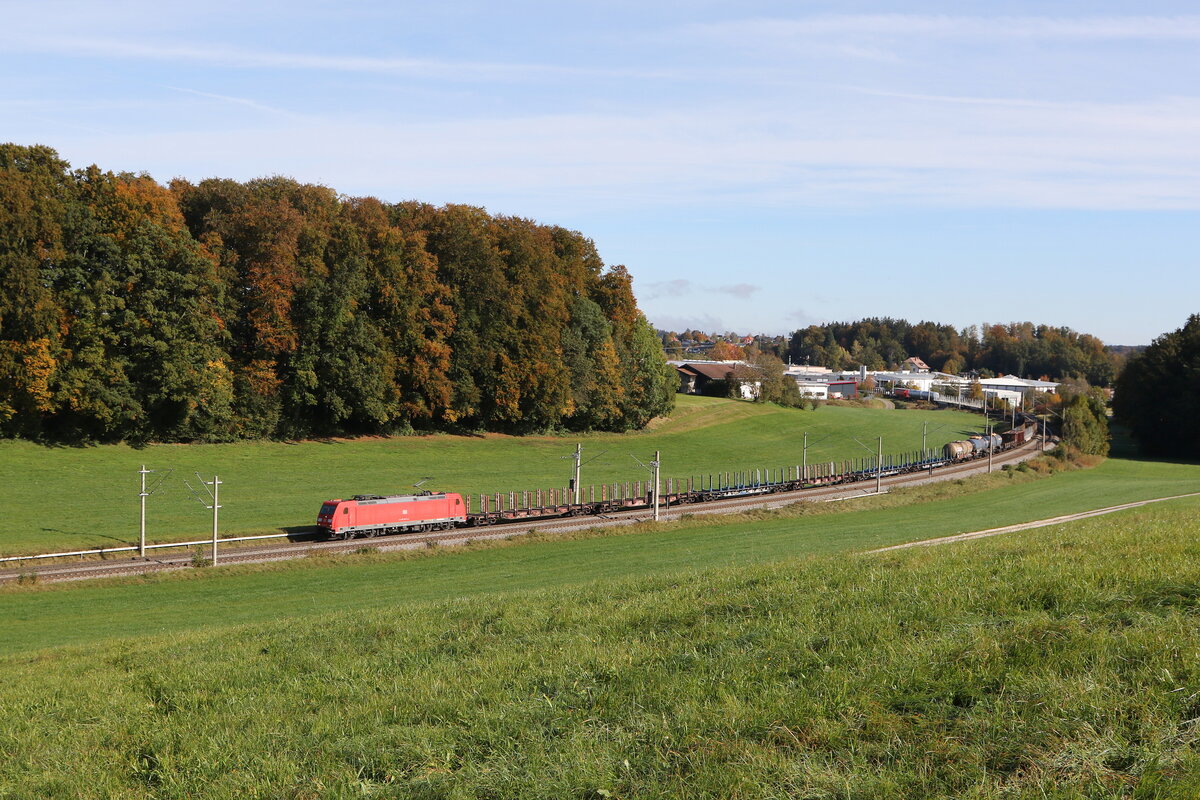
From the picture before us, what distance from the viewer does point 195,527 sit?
46188 mm

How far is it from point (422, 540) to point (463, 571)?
9.61m

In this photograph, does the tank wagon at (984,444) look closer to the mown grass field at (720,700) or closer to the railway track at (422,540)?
the railway track at (422,540)

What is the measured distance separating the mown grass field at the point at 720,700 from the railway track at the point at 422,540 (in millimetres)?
23687

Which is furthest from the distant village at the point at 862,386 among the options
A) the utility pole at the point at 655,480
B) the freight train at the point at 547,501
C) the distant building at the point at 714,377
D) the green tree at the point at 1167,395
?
the utility pole at the point at 655,480

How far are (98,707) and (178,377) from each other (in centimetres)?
4959

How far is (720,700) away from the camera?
9016 millimetres

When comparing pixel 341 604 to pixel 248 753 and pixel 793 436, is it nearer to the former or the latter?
pixel 248 753

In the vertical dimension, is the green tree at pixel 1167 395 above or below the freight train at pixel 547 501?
above

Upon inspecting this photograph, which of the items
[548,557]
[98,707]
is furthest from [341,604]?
[98,707]

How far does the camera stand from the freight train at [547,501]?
47594mm

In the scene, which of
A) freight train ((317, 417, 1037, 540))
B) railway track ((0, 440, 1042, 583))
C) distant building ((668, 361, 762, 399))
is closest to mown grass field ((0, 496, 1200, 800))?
railway track ((0, 440, 1042, 583))

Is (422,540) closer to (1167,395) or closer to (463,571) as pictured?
(463,571)

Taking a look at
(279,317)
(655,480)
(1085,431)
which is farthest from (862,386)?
(279,317)

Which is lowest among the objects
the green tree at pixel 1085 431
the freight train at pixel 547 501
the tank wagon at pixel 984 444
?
the freight train at pixel 547 501
